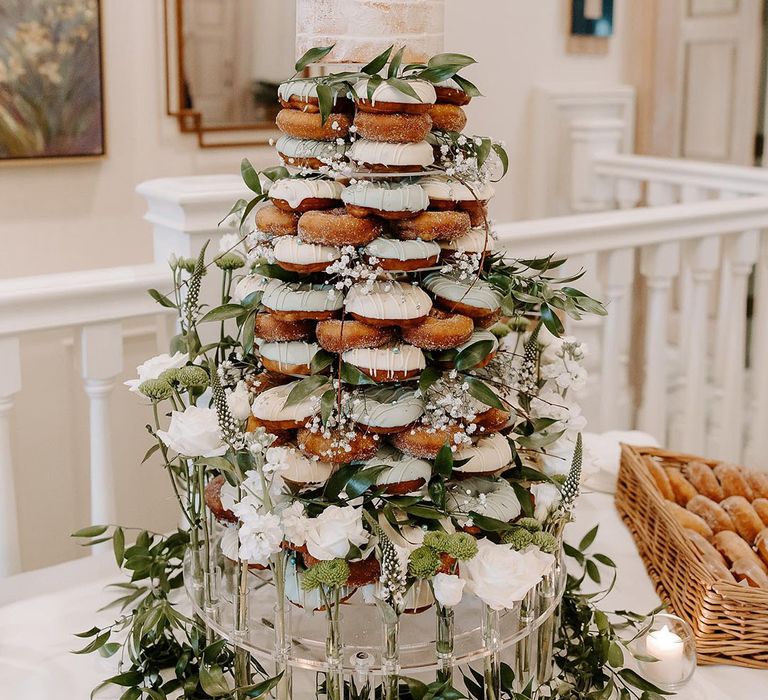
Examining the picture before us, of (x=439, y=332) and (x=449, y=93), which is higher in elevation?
(x=449, y=93)

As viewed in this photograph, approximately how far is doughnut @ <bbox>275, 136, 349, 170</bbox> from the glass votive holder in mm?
618

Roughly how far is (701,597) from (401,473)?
0.46 metres

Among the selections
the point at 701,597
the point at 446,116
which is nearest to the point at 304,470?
the point at 446,116

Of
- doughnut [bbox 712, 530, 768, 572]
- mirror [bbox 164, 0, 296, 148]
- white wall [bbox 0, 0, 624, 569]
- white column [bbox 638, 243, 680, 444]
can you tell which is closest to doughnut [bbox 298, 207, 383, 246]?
doughnut [bbox 712, 530, 768, 572]

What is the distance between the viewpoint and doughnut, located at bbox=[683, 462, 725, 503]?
144 cm

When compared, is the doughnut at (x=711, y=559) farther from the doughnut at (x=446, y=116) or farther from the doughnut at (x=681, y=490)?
the doughnut at (x=446, y=116)

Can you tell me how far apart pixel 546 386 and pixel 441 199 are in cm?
34

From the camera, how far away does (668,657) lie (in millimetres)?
1077

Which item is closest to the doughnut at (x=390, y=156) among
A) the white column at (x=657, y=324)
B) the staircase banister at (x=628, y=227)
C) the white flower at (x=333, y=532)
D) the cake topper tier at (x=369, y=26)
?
the cake topper tier at (x=369, y=26)

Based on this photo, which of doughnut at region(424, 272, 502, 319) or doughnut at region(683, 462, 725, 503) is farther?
doughnut at region(683, 462, 725, 503)

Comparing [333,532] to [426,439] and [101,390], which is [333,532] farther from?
[101,390]

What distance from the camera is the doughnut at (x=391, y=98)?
0.92 metres

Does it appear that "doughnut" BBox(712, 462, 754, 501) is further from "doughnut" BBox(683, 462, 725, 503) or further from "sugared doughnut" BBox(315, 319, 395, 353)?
"sugared doughnut" BBox(315, 319, 395, 353)

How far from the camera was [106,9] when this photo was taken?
2768 millimetres
